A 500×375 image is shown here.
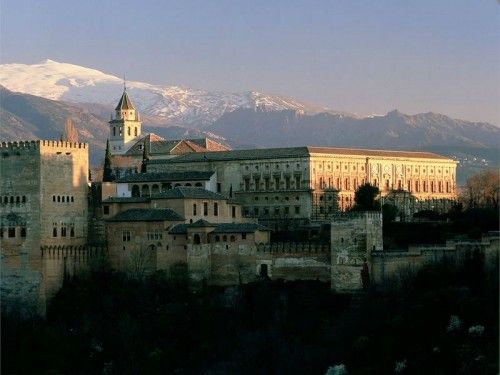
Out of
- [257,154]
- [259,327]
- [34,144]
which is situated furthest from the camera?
[257,154]

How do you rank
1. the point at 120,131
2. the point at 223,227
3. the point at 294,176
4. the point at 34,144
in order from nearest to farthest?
1. the point at 223,227
2. the point at 34,144
3. the point at 294,176
4. the point at 120,131

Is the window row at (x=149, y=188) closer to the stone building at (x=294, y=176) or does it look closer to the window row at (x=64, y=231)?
the stone building at (x=294, y=176)

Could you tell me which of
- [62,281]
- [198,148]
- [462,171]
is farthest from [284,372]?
[462,171]

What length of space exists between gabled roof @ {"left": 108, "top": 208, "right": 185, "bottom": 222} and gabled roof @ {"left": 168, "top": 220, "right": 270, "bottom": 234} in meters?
0.85

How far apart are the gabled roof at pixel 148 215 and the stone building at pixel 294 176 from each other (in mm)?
12979

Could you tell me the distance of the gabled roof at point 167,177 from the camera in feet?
245

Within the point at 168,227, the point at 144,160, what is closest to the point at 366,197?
the point at 168,227

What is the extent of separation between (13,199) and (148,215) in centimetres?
589

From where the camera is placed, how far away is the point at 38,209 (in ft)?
205

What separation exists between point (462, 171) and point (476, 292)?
12349cm

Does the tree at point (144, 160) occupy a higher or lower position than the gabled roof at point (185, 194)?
higher

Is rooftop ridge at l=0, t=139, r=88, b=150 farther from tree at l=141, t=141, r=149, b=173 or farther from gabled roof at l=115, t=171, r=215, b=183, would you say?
tree at l=141, t=141, r=149, b=173

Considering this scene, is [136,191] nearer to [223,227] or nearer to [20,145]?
[20,145]

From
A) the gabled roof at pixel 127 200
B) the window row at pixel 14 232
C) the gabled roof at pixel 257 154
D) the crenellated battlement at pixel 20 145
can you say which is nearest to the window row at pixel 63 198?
the gabled roof at pixel 127 200
